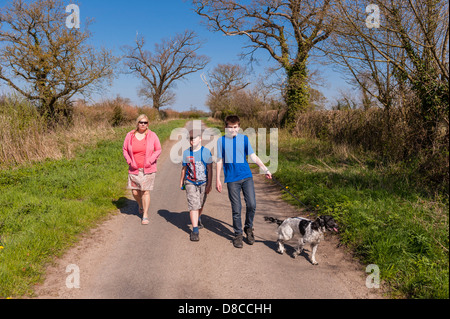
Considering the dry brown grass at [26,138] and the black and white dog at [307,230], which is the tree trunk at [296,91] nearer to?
the dry brown grass at [26,138]

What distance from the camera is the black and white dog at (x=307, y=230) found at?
162 inches

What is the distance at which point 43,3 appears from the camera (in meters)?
16.5

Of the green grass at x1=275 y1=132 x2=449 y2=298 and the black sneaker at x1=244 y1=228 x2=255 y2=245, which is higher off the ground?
the green grass at x1=275 y1=132 x2=449 y2=298

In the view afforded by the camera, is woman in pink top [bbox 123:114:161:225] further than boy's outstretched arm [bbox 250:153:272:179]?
Yes

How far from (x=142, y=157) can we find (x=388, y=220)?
4.35 meters

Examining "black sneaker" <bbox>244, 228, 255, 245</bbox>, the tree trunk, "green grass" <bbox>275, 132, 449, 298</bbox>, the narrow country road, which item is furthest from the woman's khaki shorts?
the tree trunk

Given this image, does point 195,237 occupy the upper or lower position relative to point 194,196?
lower

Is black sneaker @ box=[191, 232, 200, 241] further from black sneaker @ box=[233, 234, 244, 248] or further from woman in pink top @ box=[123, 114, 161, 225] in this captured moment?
woman in pink top @ box=[123, 114, 161, 225]

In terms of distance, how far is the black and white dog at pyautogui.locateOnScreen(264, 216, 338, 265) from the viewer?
4.12 meters

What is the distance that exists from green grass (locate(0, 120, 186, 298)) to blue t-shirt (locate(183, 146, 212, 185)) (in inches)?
83.2

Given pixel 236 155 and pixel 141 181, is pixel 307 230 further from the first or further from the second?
pixel 141 181

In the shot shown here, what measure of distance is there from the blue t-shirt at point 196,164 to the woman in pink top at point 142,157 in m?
1.05

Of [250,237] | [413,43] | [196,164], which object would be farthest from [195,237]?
[413,43]

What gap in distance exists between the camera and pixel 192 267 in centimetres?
400
